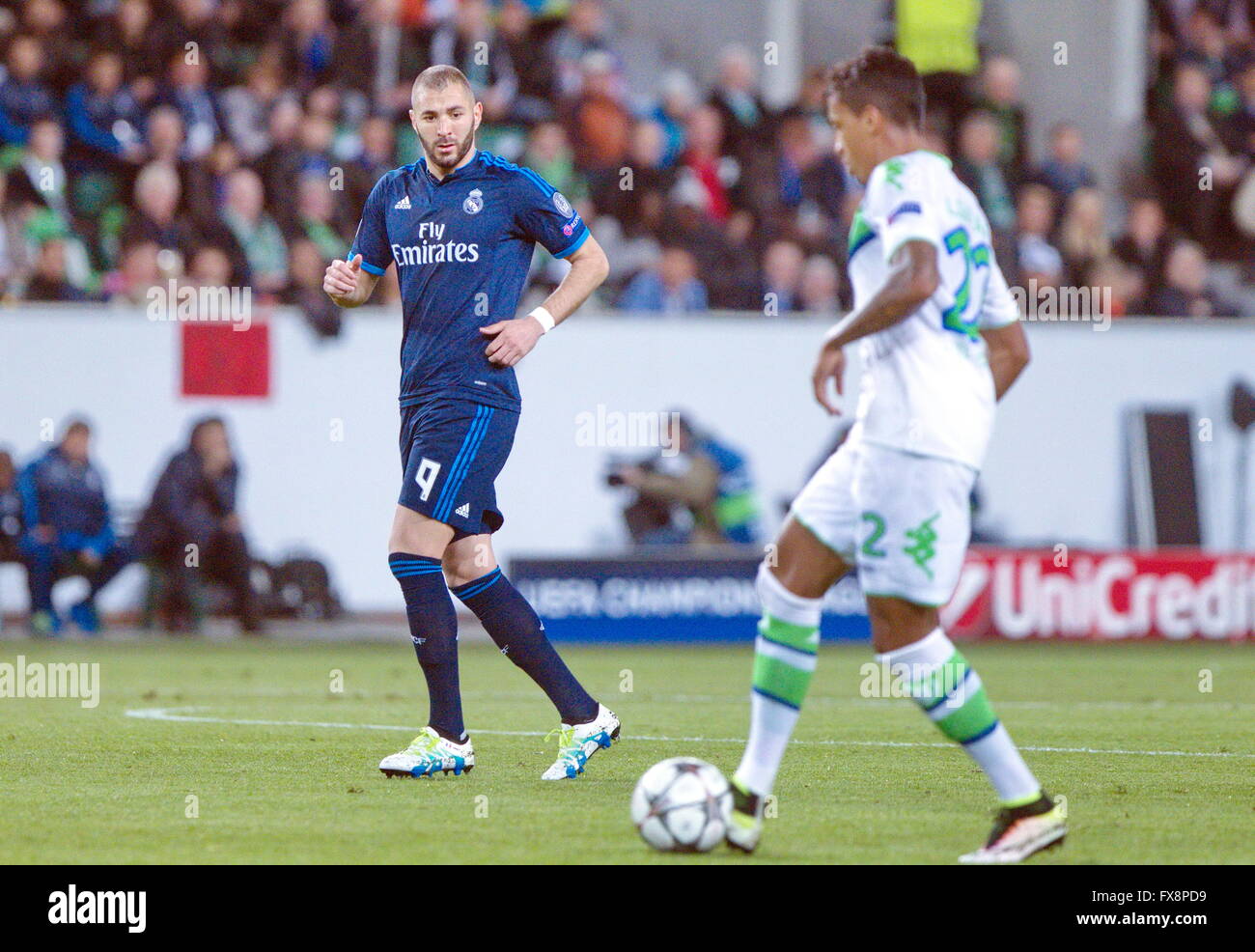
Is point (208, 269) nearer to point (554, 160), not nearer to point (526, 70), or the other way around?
point (554, 160)

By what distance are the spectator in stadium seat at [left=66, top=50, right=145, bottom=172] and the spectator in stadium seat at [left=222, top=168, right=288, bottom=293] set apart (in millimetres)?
949

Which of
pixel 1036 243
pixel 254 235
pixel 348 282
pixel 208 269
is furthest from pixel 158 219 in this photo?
pixel 348 282

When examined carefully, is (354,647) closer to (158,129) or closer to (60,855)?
(158,129)

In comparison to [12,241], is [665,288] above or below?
below

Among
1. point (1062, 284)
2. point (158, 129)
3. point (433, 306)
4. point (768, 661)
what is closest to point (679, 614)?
point (1062, 284)

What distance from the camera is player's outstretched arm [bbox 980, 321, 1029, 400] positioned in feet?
18.3

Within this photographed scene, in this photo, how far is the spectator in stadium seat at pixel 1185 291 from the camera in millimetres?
17344

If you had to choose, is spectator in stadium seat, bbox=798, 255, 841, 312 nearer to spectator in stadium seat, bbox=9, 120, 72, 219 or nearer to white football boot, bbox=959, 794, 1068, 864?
spectator in stadium seat, bbox=9, 120, 72, 219

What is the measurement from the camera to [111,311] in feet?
50.0

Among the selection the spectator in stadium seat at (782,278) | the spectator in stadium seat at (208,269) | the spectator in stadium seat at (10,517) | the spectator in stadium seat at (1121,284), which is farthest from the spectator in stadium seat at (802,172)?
the spectator in stadium seat at (10,517)

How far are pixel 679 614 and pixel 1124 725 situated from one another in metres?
6.33

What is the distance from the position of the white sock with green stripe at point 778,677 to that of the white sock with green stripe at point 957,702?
0.87 feet

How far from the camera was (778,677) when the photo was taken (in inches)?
212

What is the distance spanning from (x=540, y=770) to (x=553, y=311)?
1.70m
